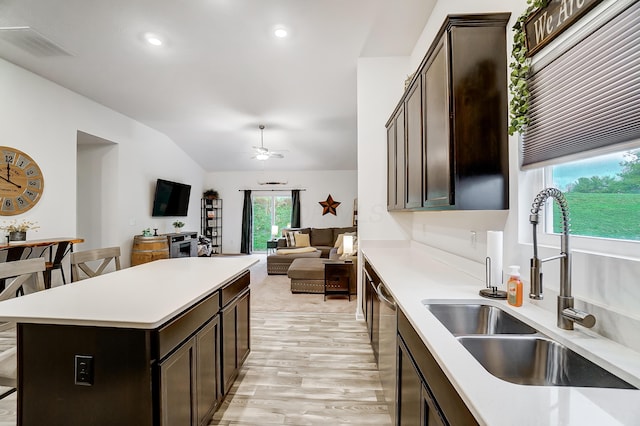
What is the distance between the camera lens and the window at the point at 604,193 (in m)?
1.01

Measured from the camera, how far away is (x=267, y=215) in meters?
9.76

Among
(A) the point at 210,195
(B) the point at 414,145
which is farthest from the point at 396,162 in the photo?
(A) the point at 210,195

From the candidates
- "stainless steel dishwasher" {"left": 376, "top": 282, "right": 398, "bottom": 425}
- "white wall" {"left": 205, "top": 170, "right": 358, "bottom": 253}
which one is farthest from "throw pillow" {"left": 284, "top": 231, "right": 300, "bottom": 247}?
"stainless steel dishwasher" {"left": 376, "top": 282, "right": 398, "bottom": 425}

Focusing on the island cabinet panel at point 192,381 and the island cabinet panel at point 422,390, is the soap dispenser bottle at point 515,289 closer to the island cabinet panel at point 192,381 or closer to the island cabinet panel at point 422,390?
the island cabinet panel at point 422,390

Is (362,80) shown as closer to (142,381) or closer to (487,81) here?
(487,81)

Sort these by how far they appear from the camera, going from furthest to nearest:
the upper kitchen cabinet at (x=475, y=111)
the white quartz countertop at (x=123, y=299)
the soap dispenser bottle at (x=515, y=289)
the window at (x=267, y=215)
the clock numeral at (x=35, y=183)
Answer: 1. the window at (x=267, y=215)
2. the clock numeral at (x=35, y=183)
3. the upper kitchen cabinet at (x=475, y=111)
4. the soap dispenser bottle at (x=515, y=289)
5. the white quartz countertop at (x=123, y=299)

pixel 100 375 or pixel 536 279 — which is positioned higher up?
pixel 536 279

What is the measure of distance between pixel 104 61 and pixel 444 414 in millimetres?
5053

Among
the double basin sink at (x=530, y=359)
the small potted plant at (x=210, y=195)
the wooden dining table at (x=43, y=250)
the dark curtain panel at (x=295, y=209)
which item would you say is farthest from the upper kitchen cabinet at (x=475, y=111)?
the small potted plant at (x=210, y=195)

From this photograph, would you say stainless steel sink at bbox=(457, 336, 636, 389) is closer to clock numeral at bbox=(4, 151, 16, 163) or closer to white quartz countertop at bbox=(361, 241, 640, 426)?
white quartz countertop at bbox=(361, 241, 640, 426)

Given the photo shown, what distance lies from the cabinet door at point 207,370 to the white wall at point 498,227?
5.65 ft

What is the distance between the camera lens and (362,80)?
12.2 ft

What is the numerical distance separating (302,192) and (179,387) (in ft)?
26.9

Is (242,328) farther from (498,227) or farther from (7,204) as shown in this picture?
(7,204)
